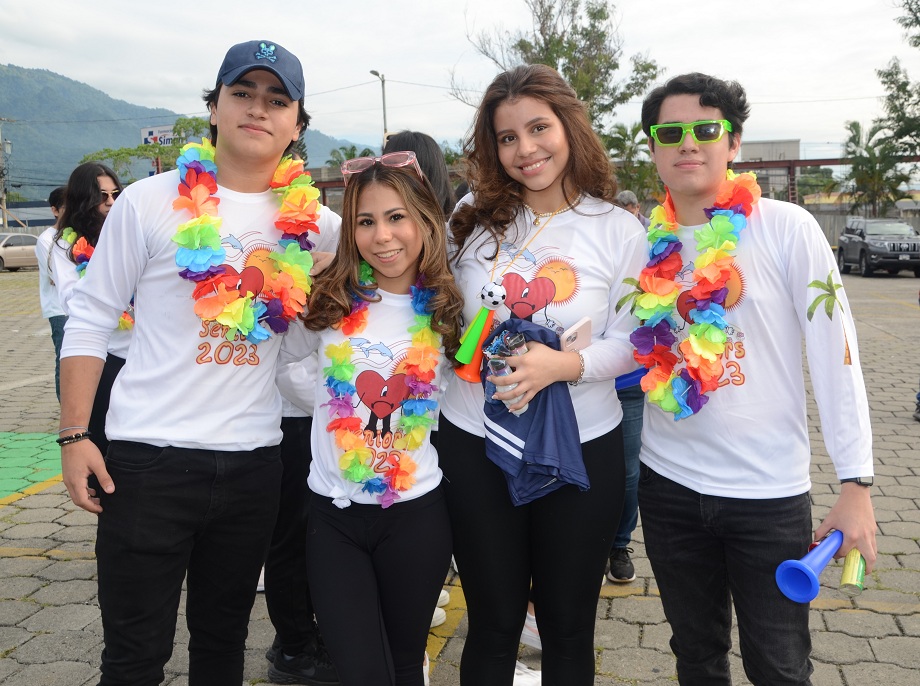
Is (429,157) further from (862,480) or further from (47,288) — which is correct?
(47,288)

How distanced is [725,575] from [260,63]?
217 centimetres

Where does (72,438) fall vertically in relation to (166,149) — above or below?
below

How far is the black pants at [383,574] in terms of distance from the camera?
2.30 meters

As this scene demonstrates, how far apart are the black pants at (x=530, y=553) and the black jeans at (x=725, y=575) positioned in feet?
0.56

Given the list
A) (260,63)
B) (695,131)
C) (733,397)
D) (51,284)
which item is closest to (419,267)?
(260,63)

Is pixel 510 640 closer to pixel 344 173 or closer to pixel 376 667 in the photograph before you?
pixel 376 667

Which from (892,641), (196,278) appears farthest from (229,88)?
(892,641)

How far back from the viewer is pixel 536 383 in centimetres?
230

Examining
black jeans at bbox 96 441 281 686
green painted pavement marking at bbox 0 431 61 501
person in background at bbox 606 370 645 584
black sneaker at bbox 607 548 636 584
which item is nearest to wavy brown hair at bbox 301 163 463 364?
black jeans at bbox 96 441 281 686

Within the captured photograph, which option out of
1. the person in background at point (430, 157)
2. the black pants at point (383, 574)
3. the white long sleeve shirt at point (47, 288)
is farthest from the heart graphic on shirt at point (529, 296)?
the white long sleeve shirt at point (47, 288)

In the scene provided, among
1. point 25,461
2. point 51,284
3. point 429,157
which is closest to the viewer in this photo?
point 429,157

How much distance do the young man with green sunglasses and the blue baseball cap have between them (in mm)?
1183

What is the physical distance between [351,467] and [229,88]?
1.28 m

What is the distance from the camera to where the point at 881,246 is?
21.5 metres
